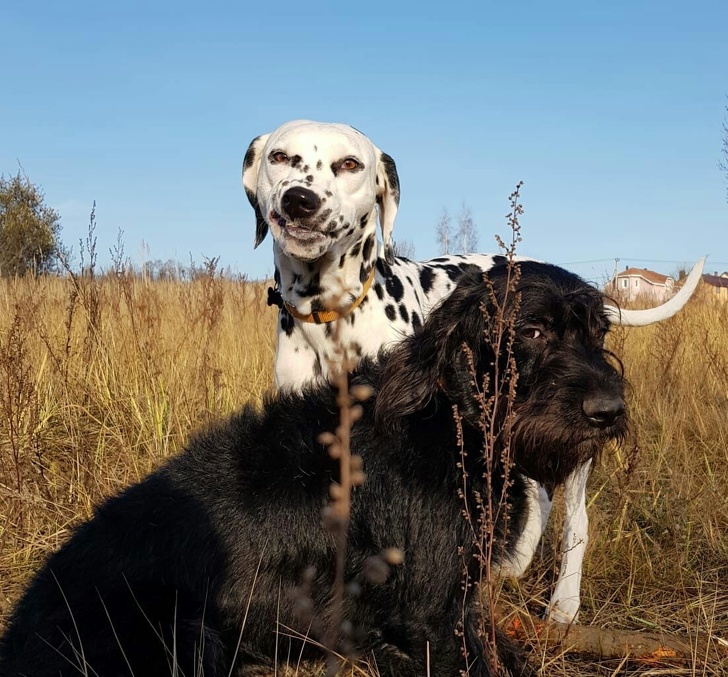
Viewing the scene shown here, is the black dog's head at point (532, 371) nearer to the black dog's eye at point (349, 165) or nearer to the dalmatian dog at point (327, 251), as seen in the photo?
the dalmatian dog at point (327, 251)

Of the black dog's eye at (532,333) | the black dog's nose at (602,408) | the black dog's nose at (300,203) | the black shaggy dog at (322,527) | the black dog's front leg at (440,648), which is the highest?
the black dog's nose at (300,203)

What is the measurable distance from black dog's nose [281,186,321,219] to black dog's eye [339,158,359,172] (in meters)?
0.39

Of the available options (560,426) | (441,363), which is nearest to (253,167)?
(441,363)

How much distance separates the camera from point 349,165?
154 inches

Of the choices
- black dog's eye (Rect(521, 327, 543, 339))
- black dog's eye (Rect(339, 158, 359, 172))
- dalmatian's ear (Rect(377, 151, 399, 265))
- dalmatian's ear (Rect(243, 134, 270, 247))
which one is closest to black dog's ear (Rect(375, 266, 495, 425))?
black dog's eye (Rect(521, 327, 543, 339))

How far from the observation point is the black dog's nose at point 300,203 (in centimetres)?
353

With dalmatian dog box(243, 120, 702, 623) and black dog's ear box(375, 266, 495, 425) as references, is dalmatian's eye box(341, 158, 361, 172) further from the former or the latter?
black dog's ear box(375, 266, 495, 425)

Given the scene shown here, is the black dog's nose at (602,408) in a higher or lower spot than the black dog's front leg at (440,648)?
higher

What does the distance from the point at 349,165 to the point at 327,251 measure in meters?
0.50

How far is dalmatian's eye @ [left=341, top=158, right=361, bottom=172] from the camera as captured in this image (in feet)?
12.8

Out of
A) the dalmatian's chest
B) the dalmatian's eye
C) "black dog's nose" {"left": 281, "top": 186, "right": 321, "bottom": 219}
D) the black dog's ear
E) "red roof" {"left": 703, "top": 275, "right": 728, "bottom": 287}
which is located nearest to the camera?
the black dog's ear

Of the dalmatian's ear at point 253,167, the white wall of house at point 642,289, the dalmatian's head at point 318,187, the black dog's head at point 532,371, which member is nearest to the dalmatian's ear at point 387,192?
the dalmatian's head at point 318,187

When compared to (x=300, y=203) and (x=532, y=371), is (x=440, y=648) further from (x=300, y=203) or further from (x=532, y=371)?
(x=300, y=203)

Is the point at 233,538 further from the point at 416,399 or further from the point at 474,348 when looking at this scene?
the point at 474,348
